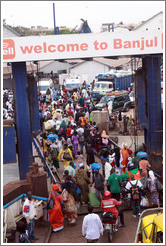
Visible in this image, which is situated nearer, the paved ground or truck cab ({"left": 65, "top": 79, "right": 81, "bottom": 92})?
the paved ground

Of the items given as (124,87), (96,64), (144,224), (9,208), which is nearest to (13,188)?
(9,208)

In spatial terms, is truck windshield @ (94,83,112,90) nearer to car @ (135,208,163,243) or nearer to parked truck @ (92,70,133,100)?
parked truck @ (92,70,133,100)

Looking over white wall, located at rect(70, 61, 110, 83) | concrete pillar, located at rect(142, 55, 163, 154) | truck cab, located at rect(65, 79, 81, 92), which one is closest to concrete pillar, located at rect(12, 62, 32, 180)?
concrete pillar, located at rect(142, 55, 163, 154)

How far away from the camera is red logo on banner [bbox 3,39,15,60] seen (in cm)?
1193

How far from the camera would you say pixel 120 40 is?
12.3 meters

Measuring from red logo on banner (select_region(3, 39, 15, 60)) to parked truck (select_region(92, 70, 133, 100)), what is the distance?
2142 centimetres

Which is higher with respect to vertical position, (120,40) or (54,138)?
(120,40)

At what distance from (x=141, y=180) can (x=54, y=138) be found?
5.42m

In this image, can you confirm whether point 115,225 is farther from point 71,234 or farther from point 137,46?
point 137,46

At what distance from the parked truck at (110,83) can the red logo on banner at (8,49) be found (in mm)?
21423

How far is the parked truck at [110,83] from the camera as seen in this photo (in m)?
34.1

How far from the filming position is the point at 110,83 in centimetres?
3497

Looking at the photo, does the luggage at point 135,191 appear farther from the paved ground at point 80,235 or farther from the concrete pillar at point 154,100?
the concrete pillar at point 154,100

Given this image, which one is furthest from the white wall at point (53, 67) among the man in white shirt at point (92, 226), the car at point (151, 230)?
the car at point (151, 230)
